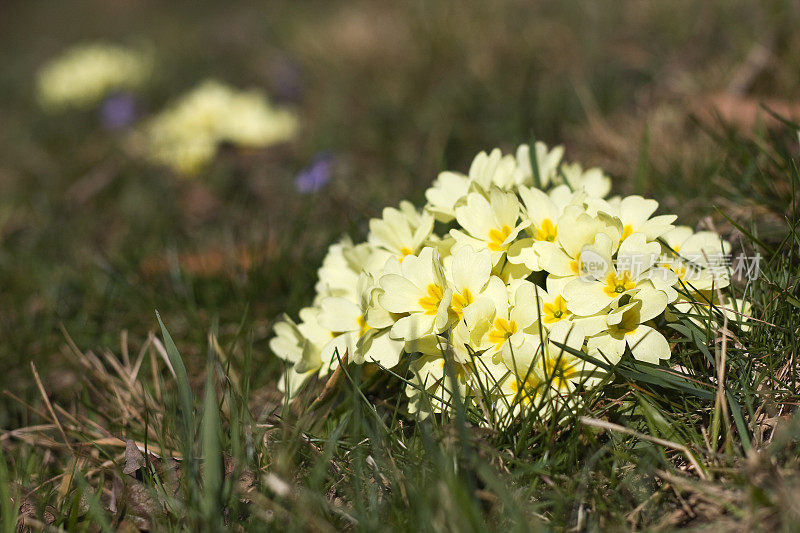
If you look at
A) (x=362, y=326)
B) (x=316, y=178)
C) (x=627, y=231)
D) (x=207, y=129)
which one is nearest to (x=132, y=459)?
(x=362, y=326)

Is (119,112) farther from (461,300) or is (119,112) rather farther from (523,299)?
(523,299)

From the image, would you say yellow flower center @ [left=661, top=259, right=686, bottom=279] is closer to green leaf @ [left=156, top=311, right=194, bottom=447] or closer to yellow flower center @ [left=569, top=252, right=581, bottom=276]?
yellow flower center @ [left=569, top=252, right=581, bottom=276]

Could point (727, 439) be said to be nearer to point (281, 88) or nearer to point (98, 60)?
point (281, 88)

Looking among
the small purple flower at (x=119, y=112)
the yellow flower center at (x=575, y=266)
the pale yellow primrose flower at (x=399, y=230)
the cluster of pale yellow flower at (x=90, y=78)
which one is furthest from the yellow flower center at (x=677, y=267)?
the cluster of pale yellow flower at (x=90, y=78)

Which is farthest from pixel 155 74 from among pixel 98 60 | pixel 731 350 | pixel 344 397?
pixel 731 350

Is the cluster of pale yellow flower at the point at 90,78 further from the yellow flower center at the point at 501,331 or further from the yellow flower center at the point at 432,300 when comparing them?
the yellow flower center at the point at 501,331

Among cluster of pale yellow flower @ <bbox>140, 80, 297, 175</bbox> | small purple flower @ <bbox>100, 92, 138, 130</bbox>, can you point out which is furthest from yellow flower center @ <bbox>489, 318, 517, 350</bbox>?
small purple flower @ <bbox>100, 92, 138, 130</bbox>
